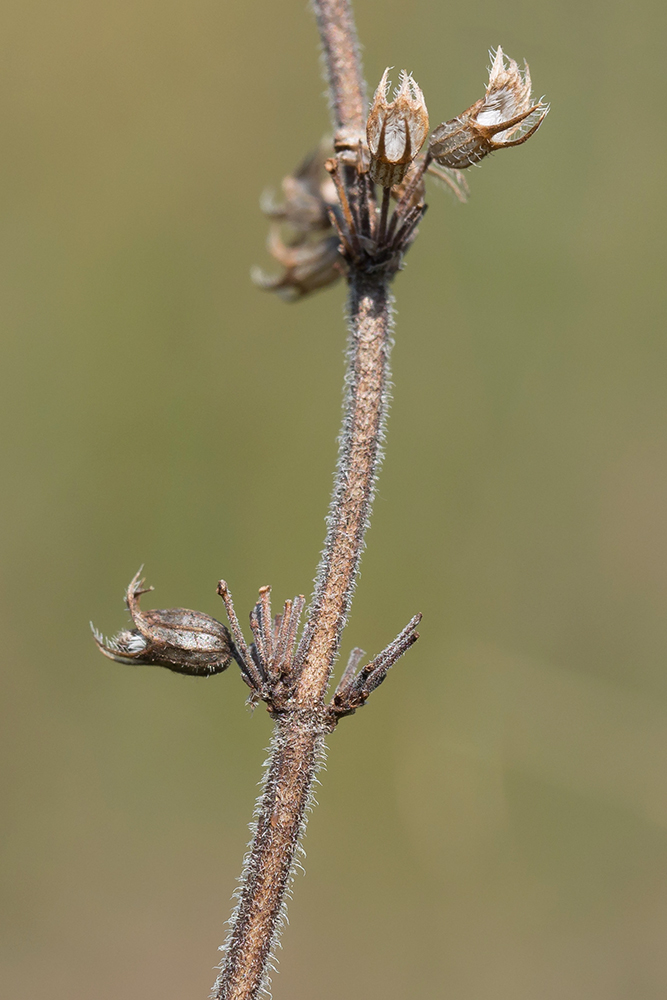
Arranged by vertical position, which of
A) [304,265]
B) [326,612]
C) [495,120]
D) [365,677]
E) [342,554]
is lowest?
[365,677]

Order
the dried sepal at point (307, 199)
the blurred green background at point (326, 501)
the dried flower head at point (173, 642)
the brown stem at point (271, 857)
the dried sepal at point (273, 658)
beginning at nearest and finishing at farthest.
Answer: the brown stem at point (271, 857), the dried sepal at point (273, 658), the dried flower head at point (173, 642), the dried sepal at point (307, 199), the blurred green background at point (326, 501)

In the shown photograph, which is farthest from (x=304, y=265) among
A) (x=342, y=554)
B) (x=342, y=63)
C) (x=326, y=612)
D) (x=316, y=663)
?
(x=316, y=663)

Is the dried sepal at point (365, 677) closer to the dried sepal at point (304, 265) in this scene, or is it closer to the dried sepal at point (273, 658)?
the dried sepal at point (273, 658)

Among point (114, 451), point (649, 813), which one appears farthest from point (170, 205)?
point (649, 813)

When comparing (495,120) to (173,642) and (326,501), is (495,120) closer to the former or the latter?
(173,642)

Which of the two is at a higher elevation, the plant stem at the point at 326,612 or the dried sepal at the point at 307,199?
the dried sepal at the point at 307,199

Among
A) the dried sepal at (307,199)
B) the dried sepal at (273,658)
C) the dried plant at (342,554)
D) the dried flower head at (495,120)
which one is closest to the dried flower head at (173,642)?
the dried plant at (342,554)

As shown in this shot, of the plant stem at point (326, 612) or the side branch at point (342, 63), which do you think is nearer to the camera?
the plant stem at point (326, 612)
